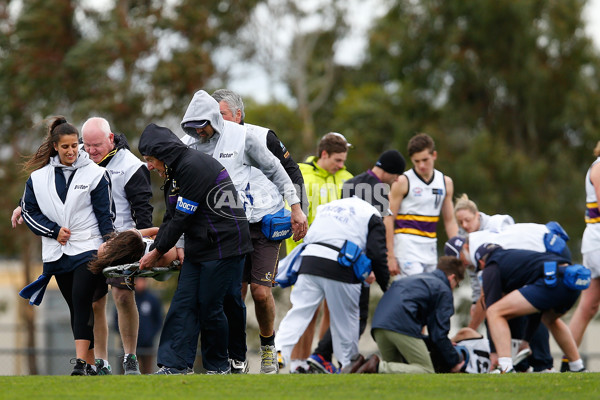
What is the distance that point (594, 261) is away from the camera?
31.5ft

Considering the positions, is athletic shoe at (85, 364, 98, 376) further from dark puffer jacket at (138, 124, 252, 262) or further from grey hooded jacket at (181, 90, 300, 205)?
grey hooded jacket at (181, 90, 300, 205)

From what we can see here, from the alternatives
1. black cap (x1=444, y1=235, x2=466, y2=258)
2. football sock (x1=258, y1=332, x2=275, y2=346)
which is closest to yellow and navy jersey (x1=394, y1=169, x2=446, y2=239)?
black cap (x1=444, y1=235, x2=466, y2=258)

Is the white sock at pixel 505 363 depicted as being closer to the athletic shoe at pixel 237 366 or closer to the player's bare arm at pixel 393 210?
the player's bare arm at pixel 393 210

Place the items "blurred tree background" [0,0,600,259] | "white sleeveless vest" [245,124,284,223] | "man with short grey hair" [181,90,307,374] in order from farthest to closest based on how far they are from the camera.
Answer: "blurred tree background" [0,0,600,259], "white sleeveless vest" [245,124,284,223], "man with short grey hair" [181,90,307,374]

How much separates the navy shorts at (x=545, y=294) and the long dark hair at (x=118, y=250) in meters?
3.77

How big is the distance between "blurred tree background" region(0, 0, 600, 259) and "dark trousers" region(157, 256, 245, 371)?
46.4 feet

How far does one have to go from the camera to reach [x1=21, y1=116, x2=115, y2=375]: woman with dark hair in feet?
24.7

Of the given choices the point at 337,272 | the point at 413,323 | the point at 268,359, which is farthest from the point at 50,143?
the point at 413,323

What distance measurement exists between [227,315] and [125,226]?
1.28m

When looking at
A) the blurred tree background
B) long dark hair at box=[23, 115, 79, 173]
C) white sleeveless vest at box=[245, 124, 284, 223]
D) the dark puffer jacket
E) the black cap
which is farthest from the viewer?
the blurred tree background

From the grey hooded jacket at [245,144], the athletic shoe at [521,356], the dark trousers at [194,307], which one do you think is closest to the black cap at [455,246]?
the athletic shoe at [521,356]

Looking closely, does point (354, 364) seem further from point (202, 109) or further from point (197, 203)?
point (202, 109)

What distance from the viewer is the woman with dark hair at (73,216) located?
752 centimetres

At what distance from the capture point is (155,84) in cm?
2262
